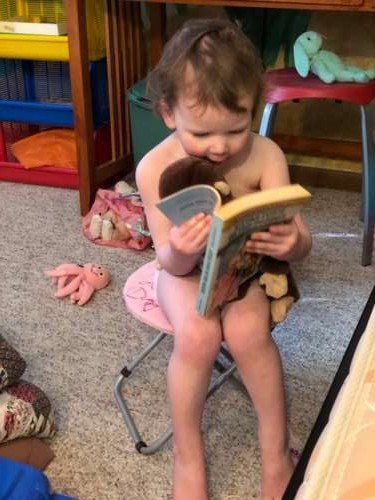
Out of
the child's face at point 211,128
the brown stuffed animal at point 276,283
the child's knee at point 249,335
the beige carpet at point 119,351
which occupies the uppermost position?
the child's face at point 211,128

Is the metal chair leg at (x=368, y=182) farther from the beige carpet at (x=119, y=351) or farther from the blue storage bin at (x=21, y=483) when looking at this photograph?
the blue storage bin at (x=21, y=483)

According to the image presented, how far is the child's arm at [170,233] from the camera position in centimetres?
82

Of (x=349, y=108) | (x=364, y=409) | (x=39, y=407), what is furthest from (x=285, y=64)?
(x=364, y=409)

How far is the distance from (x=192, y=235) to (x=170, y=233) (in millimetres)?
71

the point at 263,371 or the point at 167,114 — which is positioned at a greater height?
the point at 167,114

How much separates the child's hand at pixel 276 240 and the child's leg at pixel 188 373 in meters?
0.14

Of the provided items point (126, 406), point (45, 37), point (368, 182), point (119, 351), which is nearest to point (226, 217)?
point (126, 406)

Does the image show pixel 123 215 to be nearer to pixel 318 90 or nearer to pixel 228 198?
pixel 318 90

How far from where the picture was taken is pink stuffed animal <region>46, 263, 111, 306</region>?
1515 millimetres

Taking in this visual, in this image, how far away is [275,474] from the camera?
953 mm

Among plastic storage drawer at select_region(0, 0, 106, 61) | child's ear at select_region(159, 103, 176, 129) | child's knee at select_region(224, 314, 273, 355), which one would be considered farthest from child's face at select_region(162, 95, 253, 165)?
plastic storage drawer at select_region(0, 0, 106, 61)

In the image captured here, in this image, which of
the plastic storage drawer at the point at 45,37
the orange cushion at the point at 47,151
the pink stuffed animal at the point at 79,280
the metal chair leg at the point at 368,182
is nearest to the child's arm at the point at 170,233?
the pink stuffed animal at the point at 79,280

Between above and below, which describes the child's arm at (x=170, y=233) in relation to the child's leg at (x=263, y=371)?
above

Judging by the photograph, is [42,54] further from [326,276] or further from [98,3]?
[326,276]
